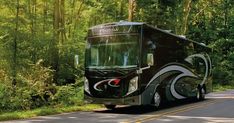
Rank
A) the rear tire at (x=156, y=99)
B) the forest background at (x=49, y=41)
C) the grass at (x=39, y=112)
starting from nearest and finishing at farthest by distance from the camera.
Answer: the grass at (x=39, y=112), the rear tire at (x=156, y=99), the forest background at (x=49, y=41)

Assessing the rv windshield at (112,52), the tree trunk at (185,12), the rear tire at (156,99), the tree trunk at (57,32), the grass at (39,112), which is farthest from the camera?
the tree trunk at (185,12)

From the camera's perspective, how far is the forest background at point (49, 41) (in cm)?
2016

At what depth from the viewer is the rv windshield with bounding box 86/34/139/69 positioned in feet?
57.2

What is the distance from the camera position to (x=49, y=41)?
77.6 feet

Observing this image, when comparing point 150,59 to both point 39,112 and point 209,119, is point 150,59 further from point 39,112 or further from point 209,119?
point 39,112

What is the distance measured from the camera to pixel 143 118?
51.1 feet

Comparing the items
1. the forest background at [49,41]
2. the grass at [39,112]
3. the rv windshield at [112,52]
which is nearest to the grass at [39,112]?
the grass at [39,112]

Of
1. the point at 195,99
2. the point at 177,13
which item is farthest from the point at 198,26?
the point at 195,99

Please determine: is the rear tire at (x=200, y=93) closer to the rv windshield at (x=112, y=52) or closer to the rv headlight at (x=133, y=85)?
the rv headlight at (x=133, y=85)

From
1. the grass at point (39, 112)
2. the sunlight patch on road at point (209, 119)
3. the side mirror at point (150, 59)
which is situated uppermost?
the side mirror at point (150, 59)

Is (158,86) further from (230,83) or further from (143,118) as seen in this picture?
(230,83)

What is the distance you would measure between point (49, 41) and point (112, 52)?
267 inches

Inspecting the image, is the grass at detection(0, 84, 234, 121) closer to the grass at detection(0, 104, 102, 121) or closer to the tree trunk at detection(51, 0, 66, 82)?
the grass at detection(0, 104, 102, 121)

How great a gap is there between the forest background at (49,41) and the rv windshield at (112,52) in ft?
10.6
